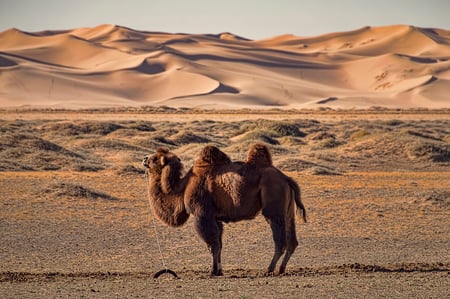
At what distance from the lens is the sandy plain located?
1056cm

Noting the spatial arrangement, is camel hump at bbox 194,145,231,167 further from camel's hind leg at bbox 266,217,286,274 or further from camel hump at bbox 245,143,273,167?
camel's hind leg at bbox 266,217,286,274

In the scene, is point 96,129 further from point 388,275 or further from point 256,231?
point 388,275

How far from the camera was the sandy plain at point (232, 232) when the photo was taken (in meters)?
10.6

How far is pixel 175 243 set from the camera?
49.0ft

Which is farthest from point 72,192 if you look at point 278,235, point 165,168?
A: point 278,235

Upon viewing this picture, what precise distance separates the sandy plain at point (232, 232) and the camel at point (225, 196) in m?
0.51

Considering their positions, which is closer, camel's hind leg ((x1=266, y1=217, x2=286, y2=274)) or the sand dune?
camel's hind leg ((x1=266, y1=217, x2=286, y2=274))

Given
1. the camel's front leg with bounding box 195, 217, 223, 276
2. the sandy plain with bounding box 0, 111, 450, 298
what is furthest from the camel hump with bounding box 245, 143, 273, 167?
the sandy plain with bounding box 0, 111, 450, 298

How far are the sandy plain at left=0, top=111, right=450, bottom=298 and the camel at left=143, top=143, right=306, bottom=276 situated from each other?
513mm

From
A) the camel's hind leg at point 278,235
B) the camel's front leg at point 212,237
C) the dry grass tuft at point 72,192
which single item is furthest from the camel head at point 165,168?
the dry grass tuft at point 72,192

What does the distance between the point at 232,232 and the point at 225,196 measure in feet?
15.2

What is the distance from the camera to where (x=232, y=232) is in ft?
52.9

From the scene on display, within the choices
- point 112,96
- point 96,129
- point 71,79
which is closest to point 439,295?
point 96,129

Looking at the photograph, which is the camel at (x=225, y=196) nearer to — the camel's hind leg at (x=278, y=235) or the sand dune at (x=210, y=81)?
the camel's hind leg at (x=278, y=235)
